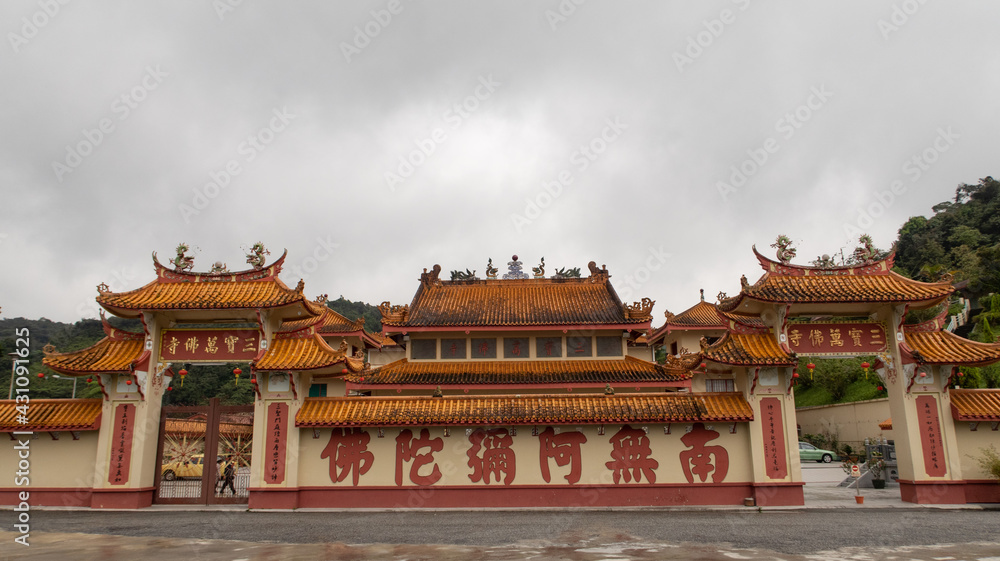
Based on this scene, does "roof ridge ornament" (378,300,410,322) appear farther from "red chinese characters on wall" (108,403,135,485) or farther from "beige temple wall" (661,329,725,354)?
"beige temple wall" (661,329,725,354)

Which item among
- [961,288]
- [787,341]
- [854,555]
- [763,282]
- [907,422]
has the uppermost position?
[961,288]

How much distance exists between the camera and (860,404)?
3294 centimetres

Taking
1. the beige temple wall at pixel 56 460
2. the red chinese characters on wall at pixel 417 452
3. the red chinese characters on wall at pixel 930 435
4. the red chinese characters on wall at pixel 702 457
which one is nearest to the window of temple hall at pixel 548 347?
the red chinese characters on wall at pixel 702 457

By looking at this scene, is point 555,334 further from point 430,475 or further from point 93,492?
point 93,492

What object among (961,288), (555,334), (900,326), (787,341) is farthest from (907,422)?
(961,288)

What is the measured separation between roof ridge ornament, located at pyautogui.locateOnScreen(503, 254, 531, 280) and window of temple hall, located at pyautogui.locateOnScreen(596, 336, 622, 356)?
5.26 m

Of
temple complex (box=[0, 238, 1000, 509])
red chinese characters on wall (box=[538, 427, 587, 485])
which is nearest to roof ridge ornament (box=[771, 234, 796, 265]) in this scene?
temple complex (box=[0, 238, 1000, 509])

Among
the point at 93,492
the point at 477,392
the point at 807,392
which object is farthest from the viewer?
the point at 807,392

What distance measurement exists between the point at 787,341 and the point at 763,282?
67.6 inches

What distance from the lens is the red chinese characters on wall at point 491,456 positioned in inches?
642

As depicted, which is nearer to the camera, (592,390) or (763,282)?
(763,282)

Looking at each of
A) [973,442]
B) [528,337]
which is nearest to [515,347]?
[528,337]

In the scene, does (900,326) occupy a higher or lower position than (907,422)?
higher

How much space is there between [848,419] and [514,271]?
2201cm
